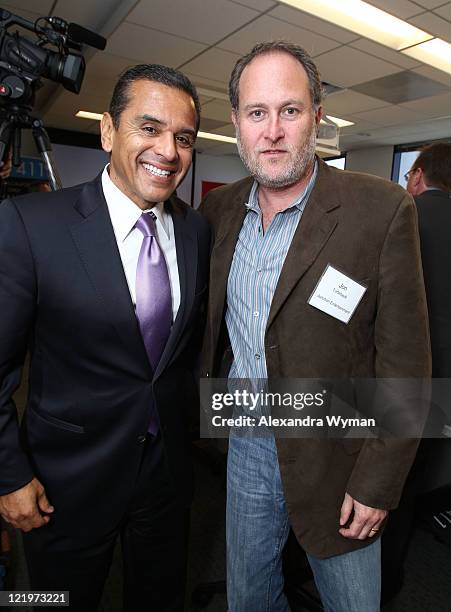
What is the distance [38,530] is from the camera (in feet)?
3.68

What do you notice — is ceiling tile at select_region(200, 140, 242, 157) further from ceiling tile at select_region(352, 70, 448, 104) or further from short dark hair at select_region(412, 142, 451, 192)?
short dark hair at select_region(412, 142, 451, 192)

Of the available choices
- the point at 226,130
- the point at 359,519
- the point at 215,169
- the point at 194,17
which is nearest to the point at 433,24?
the point at 194,17

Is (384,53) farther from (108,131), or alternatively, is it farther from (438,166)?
(108,131)

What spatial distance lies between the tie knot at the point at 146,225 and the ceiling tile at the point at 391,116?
5.72 m

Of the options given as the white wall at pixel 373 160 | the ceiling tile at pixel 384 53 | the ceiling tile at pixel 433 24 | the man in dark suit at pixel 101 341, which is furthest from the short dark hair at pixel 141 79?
the white wall at pixel 373 160

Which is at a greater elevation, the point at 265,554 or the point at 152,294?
the point at 152,294

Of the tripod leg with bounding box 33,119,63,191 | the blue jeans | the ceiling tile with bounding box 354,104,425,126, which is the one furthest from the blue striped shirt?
the ceiling tile with bounding box 354,104,425,126

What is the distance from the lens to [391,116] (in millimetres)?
6352

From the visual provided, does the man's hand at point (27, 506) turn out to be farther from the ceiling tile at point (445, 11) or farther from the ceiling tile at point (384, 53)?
the ceiling tile at point (384, 53)

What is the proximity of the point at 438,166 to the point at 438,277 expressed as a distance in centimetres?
68

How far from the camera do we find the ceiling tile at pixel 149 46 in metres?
3.99

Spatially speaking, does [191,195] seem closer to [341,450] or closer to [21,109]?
[21,109]

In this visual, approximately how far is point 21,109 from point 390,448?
156 cm

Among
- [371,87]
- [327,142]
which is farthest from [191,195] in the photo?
[371,87]
